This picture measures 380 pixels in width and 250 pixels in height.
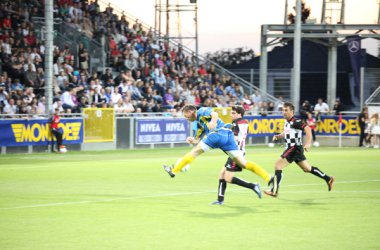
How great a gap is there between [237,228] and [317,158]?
17719 millimetres

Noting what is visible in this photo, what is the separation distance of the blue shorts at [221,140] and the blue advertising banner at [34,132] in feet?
52.0

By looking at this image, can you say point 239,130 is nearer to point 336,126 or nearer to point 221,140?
point 221,140

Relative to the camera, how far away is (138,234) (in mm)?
11844

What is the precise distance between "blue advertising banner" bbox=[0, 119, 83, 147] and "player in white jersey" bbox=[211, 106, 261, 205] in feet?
48.7

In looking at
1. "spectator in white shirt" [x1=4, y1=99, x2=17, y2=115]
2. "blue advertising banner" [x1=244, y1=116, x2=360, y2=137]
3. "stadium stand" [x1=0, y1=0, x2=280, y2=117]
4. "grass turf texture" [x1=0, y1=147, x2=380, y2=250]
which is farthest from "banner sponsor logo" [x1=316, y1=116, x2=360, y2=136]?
"spectator in white shirt" [x1=4, y1=99, x2=17, y2=115]

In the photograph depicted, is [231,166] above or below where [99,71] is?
below

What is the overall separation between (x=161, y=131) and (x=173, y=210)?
21.4 m

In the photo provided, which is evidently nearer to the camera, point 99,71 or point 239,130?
point 239,130

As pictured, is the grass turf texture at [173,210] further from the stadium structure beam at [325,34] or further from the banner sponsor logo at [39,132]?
the stadium structure beam at [325,34]

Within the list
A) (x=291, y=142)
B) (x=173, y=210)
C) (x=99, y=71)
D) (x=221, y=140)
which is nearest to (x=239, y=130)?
(x=291, y=142)

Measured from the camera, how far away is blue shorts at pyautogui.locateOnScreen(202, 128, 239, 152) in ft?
49.5

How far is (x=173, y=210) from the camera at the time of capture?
576 inches

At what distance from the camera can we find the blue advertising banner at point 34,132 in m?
29.7

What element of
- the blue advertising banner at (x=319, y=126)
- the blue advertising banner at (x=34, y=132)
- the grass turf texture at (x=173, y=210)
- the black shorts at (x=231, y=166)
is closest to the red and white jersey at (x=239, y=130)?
the black shorts at (x=231, y=166)
